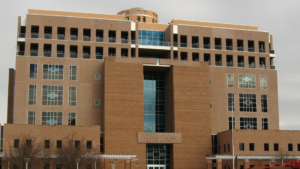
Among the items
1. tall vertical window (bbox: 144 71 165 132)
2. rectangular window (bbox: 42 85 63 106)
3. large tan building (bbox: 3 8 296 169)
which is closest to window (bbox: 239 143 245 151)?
large tan building (bbox: 3 8 296 169)

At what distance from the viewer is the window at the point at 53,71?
84750mm

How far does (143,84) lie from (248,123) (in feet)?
67.1

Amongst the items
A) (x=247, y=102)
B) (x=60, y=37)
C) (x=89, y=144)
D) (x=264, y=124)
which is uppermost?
(x=60, y=37)

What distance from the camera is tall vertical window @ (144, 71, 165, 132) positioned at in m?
86.6

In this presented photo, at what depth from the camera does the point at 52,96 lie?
276 feet

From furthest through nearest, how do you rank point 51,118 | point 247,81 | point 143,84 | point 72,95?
point 247,81 < point 143,84 < point 72,95 < point 51,118

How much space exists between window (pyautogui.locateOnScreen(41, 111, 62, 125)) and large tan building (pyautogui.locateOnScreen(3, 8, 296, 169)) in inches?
6.6

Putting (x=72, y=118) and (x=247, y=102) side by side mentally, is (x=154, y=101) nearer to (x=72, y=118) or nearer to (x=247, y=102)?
(x=72, y=118)

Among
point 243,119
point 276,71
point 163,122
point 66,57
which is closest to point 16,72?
point 66,57

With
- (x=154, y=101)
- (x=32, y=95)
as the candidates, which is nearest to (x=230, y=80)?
(x=154, y=101)

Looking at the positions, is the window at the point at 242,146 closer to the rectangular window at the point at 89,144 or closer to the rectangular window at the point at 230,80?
the rectangular window at the point at 230,80

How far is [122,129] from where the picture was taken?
79688mm

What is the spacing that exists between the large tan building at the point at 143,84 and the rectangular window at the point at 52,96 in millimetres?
168

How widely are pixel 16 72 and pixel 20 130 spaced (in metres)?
12.8
